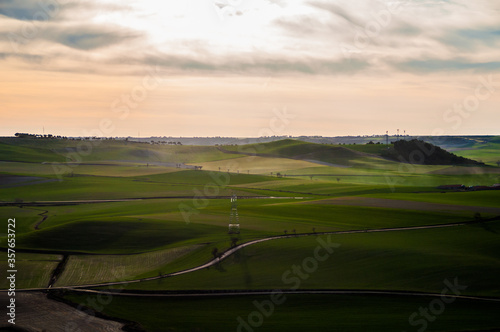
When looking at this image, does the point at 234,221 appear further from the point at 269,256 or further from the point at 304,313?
the point at 304,313

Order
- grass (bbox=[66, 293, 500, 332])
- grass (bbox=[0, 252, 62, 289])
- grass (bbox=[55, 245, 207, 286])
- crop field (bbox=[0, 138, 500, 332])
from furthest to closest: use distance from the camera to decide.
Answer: grass (bbox=[55, 245, 207, 286]) → grass (bbox=[0, 252, 62, 289]) → crop field (bbox=[0, 138, 500, 332]) → grass (bbox=[66, 293, 500, 332])

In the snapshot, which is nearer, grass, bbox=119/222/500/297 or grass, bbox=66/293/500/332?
grass, bbox=66/293/500/332

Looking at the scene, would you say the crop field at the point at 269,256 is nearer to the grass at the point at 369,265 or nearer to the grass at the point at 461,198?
the grass at the point at 369,265

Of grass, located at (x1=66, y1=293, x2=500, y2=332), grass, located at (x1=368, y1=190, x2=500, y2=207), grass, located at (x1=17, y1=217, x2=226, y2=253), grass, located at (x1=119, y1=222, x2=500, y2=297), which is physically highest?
grass, located at (x1=368, y1=190, x2=500, y2=207)

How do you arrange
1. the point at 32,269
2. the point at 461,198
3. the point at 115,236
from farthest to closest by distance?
the point at 461,198
the point at 115,236
the point at 32,269

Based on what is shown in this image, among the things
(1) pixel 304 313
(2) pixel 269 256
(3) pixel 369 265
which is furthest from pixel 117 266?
(3) pixel 369 265

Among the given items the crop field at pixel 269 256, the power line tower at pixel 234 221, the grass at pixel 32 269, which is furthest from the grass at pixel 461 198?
the grass at pixel 32 269

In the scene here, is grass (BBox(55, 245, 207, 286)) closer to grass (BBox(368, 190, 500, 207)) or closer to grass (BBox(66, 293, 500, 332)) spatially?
grass (BBox(66, 293, 500, 332))

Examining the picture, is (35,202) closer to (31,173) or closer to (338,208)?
(31,173)

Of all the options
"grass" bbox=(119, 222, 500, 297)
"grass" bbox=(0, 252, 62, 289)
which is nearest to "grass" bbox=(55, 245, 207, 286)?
"grass" bbox=(0, 252, 62, 289)
